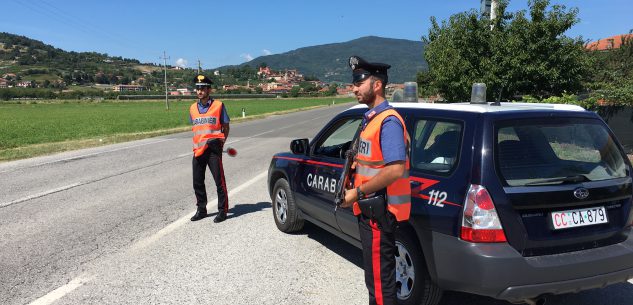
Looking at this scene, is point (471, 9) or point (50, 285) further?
point (471, 9)

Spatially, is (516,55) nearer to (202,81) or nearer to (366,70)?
(202,81)

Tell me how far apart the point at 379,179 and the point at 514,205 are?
870 millimetres

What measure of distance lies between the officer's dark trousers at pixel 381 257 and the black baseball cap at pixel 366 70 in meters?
0.85

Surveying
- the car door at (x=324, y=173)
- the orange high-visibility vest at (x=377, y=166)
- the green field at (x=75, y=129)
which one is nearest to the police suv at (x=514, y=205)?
the orange high-visibility vest at (x=377, y=166)

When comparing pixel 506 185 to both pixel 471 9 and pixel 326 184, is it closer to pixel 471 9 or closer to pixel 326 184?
pixel 326 184

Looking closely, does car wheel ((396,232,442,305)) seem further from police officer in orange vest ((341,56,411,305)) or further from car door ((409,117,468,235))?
police officer in orange vest ((341,56,411,305))

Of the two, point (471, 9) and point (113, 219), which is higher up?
point (471, 9)

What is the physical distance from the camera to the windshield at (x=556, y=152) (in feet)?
9.70

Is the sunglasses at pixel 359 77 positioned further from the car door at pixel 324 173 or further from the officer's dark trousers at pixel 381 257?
the car door at pixel 324 173

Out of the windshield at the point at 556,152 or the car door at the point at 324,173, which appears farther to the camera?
the car door at the point at 324,173

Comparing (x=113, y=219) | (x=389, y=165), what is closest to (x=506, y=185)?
(x=389, y=165)

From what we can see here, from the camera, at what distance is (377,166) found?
2707 mm

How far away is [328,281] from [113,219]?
350 cm

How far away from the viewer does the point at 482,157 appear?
290 cm
